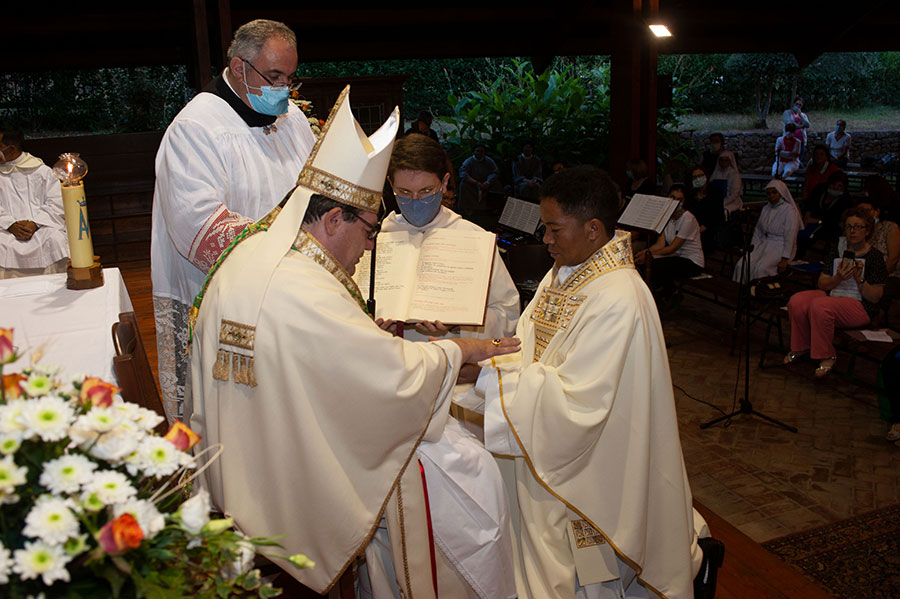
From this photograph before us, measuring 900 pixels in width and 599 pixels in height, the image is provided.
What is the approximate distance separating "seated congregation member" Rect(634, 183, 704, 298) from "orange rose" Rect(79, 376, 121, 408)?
675cm

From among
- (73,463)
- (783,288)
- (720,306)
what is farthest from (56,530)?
(720,306)

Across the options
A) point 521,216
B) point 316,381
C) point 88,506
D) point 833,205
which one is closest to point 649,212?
point 521,216

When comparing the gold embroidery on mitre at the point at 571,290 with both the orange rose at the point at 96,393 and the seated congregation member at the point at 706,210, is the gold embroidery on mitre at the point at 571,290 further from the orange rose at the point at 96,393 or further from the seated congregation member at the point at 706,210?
the seated congregation member at the point at 706,210

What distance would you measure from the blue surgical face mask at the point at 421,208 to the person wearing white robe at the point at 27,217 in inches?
142

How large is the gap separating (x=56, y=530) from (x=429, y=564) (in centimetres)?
153

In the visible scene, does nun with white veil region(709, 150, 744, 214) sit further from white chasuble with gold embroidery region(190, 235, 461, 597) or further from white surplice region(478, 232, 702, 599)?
white chasuble with gold embroidery region(190, 235, 461, 597)

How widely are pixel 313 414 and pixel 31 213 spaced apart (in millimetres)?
4751

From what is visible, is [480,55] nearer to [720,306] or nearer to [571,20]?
[571,20]

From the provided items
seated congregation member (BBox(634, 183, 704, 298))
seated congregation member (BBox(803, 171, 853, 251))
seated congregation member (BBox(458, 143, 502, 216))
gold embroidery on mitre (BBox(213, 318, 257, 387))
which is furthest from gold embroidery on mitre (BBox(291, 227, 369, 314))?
seated congregation member (BBox(458, 143, 502, 216))

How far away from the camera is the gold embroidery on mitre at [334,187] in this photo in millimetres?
2055

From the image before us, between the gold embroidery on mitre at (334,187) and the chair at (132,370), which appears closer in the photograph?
the chair at (132,370)

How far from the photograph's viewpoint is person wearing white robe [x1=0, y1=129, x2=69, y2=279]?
5.54 m

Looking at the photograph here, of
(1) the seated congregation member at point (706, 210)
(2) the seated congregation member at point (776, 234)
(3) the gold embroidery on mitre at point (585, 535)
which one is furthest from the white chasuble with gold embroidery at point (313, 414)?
(1) the seated congregation member at point (706, 210)

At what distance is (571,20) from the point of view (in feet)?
37.1
